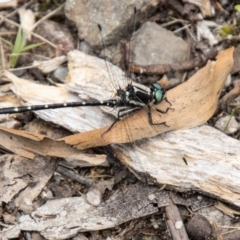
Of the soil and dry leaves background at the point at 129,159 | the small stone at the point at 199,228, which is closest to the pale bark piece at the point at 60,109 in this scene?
the soil and dry leaves background at the point at 129,159

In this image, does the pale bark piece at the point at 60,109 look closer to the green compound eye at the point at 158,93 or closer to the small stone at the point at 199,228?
the green compound eye at the point at 158,93

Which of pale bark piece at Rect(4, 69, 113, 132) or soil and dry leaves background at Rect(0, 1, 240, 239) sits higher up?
pale bark piece at Rect(4, 69, 113, 132)

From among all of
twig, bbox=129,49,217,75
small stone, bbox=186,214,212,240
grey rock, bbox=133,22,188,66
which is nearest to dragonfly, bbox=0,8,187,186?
twig, bbox=129,49,217,75

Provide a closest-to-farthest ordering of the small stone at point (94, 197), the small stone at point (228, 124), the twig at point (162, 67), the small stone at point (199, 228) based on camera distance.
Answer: the small stone at point (199, 228) → the small stone at point (94, 197) → the small stone at point (228, 124) → the twig at point (162, 67)

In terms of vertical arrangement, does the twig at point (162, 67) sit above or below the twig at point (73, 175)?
above

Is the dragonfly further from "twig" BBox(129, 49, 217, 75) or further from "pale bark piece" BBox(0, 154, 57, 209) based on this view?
"pale bark piece" BBox(0, 154, 57, 209)

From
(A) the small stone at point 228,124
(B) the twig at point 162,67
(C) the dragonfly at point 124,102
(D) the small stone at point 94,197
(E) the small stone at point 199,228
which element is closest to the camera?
(E) the small stone at point 199,228

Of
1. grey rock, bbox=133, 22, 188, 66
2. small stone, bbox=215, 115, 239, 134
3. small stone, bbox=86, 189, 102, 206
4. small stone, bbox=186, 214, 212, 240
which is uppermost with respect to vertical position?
grey rock, bbox=133, 22, 188, 66

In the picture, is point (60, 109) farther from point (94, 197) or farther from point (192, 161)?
point (192, 161)
